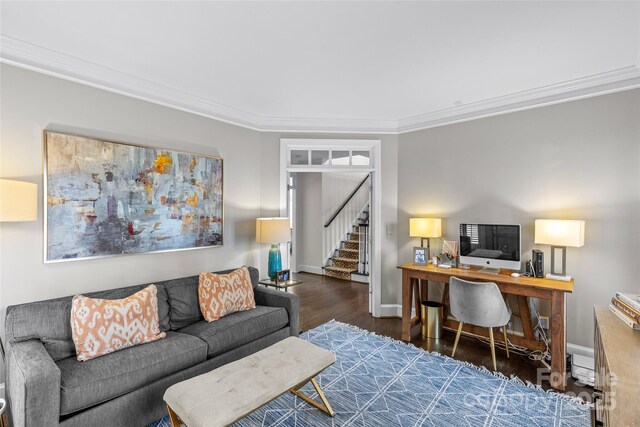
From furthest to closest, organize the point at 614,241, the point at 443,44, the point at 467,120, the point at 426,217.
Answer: the point at 426,217
the point at 467,120
the point at 614,241
the point at 443,44

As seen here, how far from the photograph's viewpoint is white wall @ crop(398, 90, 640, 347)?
2877mm

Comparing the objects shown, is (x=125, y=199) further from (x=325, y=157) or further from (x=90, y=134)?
(x=325, y=157)

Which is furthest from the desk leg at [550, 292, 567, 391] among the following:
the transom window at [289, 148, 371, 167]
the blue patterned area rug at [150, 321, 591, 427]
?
the transom window at [289, 148, 371, 167]

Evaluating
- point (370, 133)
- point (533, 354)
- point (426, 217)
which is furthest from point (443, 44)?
point (533, 354)

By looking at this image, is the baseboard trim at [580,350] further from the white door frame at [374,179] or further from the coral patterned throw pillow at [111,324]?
the coral patterned throw pillow at [111,324]

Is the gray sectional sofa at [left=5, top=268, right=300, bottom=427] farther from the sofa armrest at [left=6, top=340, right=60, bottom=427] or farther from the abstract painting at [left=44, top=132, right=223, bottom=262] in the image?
the abstract painting at [left=44, top=132, right=223, bottom=262]

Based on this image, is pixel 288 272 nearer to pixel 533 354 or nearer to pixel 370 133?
pixel 370 133

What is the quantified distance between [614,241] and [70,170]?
4.77 meters

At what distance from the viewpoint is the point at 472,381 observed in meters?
2.69

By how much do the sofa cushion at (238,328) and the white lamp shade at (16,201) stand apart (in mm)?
1387

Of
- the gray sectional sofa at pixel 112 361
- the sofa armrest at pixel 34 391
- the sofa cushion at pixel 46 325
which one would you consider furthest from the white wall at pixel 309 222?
the sofa armrest at pixel 34 391

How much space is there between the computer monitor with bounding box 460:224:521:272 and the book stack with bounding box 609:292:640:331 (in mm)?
1584

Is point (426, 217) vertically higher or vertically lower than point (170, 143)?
lower

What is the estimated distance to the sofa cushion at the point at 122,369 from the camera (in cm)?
183
